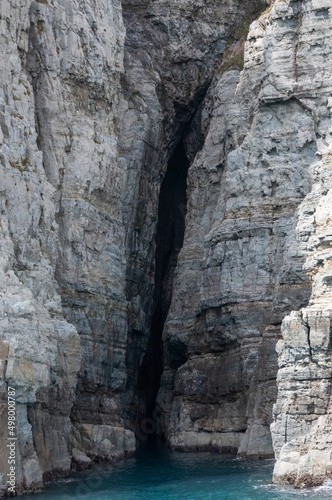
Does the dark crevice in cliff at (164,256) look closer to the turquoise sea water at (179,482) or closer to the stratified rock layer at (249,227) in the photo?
the stratified rock layer at (249,227)

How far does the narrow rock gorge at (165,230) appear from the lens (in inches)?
2181

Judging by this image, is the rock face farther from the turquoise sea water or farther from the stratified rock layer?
the stratified rock layer

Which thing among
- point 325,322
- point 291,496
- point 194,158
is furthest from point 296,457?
point 194,158

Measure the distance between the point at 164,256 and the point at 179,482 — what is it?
38.9 m

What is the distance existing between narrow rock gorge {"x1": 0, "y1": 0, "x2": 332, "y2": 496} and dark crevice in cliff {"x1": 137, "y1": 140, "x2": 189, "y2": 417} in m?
0.19

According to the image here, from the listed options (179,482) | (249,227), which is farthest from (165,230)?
(179,482)

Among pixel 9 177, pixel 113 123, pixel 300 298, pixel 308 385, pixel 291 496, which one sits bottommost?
pixel 291 496

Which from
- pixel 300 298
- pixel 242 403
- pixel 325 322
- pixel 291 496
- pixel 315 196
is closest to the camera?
pixel 291 496

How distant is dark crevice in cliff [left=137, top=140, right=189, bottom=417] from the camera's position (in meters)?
94.3

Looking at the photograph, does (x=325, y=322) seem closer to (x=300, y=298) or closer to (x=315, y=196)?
(x=315, y=196)

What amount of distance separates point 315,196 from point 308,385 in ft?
40.9

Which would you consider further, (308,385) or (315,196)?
(315,196)

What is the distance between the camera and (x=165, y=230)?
324 feet

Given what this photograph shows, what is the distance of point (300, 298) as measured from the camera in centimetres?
6925
